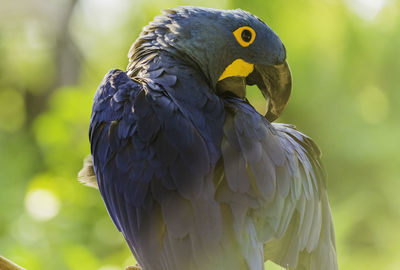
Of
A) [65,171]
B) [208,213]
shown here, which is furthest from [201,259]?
[65,171]

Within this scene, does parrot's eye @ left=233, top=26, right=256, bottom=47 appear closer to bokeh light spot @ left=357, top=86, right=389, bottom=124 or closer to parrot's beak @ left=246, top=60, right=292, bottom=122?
parrot's beak @ left=246, top=60, right=292, bottom=122

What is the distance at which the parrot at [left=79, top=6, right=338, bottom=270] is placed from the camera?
0.92 meters

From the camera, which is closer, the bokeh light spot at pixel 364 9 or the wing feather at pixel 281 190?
the wing feather at pixel 281 190

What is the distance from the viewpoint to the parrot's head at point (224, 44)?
1.14 meters

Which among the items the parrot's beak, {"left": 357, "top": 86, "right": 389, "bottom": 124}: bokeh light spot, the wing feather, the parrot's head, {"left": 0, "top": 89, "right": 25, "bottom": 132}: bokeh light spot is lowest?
{"left": 0, "top": 89, "right": 25, "bottom": 132}: bokeh light spot

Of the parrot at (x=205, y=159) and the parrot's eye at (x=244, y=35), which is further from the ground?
the parrot's eye at (x=244, y=35)

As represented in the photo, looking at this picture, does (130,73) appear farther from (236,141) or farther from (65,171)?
(65,171)

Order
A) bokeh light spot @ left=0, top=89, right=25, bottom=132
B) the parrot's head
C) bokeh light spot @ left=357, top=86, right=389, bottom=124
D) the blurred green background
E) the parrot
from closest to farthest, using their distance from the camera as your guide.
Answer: the parrot < the parrot's head < the blurred green background < bokeh light spot @ left=357, top=86, right=389, bottom=124 < bokeh light spot @ left=0, top=89, right=25, bottom=132

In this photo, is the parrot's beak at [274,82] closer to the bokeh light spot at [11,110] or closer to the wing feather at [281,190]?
the wing feather at [281,190]

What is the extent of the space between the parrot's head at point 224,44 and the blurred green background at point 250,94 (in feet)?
5.59

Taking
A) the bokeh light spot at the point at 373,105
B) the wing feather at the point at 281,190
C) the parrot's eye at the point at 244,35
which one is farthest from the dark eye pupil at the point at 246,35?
the bokeh light spot at the point at 373,105

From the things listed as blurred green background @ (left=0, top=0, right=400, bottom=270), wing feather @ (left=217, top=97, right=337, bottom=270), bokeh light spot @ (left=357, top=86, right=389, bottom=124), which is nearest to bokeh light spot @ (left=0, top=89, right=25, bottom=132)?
blurred green background @ (left=0, top=0, right=400, bottom=270)

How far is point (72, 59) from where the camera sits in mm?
4109

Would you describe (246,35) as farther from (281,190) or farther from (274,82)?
(281,190)
